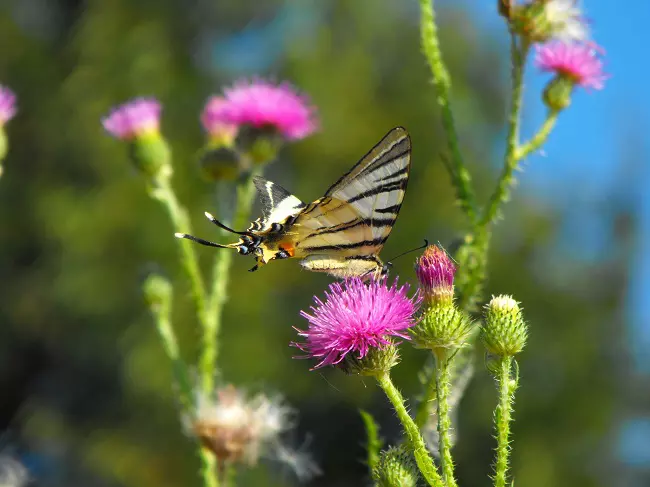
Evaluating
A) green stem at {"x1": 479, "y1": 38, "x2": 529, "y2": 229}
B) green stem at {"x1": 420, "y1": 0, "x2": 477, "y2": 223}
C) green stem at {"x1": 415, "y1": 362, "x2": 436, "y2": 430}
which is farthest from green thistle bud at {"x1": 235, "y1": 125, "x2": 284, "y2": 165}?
green stem at {"x1": 415, "y1": 362, "x2": 436, "y2": 430}

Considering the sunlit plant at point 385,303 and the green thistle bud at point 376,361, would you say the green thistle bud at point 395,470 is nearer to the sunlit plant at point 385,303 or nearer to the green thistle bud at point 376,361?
the sunlit plant at point 385,303

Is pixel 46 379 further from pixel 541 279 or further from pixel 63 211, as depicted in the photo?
pixel 541 279

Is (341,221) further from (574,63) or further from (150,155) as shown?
(150,155)

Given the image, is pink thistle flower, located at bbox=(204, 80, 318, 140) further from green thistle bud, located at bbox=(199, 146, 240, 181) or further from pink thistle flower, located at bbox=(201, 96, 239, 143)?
green thistle bud, located at bbox=(199, 146, 240, 181)

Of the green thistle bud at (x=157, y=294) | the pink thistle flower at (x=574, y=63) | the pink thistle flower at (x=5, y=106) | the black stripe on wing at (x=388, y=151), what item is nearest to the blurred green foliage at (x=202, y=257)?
the green thistle bud at (x=157, y=294)

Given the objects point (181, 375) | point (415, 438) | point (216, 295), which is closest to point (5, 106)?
point (216, 295)

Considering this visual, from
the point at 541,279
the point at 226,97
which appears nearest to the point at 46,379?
the point at 541,279
